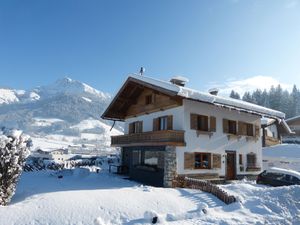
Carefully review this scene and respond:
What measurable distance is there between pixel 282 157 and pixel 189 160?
15117 millimetres

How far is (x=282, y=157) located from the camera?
3169 cm

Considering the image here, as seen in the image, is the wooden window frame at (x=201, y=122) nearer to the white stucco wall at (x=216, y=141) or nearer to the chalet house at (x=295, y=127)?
the white stucco wall at (x=216, y=141)

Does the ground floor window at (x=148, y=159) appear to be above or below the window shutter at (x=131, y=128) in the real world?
below

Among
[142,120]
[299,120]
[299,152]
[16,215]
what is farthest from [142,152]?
[299,120]

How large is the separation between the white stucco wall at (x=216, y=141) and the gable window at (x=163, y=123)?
1376mm

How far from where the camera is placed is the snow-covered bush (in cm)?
1361

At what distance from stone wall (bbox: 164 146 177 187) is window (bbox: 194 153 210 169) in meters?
2.18

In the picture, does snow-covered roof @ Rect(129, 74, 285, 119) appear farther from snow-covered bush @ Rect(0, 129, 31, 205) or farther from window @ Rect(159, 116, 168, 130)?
snow-covered bush @ Rect(0, 129, 31, 205)

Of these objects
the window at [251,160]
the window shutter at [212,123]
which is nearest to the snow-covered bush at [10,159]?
the window shutter at [212,123]

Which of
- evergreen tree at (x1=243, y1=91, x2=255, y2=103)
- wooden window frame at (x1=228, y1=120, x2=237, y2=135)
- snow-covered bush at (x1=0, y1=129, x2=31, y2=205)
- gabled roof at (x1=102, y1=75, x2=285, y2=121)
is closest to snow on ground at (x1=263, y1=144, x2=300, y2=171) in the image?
gabled roof at (x1=102, y1=75, x2=285, y2=121)

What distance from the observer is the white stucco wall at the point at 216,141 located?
21.4 metres

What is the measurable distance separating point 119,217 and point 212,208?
4.68m

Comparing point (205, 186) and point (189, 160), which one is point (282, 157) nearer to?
point (189, 160)

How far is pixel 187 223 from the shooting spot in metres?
12.6
